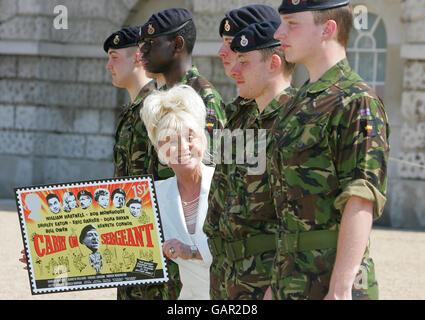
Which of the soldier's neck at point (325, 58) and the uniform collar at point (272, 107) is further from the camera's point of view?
the uniform collar at point (272, 107)

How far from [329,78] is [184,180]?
126 cm

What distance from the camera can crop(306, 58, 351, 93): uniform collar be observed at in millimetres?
2642

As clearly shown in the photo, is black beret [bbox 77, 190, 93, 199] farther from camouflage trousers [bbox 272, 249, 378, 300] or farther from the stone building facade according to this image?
the stone building facade

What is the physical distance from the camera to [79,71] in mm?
13500

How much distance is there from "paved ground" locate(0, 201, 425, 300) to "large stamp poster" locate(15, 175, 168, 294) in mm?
3137

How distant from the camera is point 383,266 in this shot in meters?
8.48

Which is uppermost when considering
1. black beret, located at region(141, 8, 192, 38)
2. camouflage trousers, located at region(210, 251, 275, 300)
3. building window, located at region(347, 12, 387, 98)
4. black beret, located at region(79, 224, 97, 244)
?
building window, located at region(347, 12, 387, 98)

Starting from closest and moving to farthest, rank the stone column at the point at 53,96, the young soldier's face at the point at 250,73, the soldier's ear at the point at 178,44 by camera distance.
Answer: the young soldier's face at the point at 250,73 < the soldier's ear at the point at 178,44 < the stone column at the point at 53,96

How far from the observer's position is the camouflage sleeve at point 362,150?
2486 mm

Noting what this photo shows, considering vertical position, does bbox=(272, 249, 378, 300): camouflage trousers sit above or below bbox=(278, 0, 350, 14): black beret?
below

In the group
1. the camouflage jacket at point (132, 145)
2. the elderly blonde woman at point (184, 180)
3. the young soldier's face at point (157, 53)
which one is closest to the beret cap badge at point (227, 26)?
the elderly blonde woman at point (184, 180)

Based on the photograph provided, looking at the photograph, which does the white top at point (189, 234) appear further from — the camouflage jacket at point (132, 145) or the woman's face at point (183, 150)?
the camouflage jacket at point (132, 145)

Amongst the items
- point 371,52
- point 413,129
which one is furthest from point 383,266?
point 371,52

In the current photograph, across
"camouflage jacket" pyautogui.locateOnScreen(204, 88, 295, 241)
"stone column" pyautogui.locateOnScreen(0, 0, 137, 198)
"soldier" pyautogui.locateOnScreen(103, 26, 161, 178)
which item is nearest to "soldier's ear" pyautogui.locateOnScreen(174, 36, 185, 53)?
"soldier" pyautogui.locateOnScreen(103, 26, 161, 178)
